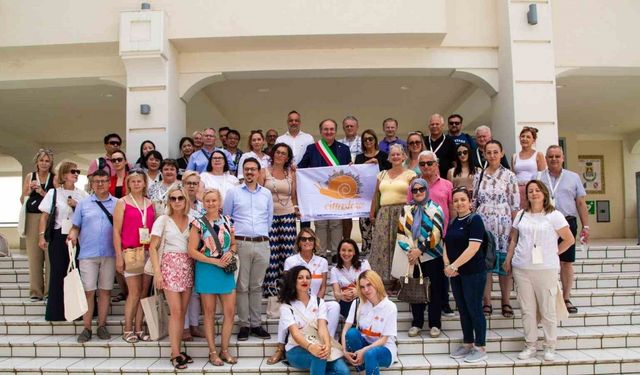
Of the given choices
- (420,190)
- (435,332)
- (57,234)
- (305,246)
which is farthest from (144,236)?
(435,332)

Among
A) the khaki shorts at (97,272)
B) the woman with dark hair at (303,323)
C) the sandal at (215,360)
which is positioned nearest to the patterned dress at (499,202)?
the woman with dark hair at (303,323)

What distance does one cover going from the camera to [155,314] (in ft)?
15.4

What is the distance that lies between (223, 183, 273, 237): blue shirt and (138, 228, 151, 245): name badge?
0.76 meters

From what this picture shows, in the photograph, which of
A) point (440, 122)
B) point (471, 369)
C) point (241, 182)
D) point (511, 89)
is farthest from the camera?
point (511, 89)

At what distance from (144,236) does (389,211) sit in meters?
2.43

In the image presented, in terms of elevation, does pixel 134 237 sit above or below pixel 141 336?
above

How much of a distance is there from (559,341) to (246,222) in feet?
10.7

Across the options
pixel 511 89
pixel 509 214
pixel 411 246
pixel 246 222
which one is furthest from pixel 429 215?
pixel 511 89

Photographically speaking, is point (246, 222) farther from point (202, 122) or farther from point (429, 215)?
point (202, 122)

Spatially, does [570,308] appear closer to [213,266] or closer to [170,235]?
[213,266]

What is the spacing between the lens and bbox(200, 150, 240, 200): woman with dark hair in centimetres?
527

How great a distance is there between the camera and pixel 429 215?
4.55 m

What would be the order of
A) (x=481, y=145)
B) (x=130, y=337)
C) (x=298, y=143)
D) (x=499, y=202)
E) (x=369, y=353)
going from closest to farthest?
(x=369, y=353) < (x=130, y=337) < (x=499, y=202) < (x=481, y=145) < (x=298, y=143)

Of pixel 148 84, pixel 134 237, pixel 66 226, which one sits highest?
pixel 148 84
